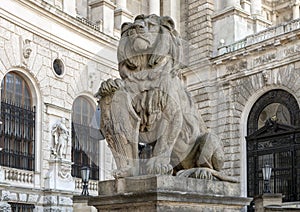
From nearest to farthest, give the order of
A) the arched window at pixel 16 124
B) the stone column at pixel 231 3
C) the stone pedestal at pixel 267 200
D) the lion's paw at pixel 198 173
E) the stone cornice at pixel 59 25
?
the lion's paw at pixel 198 173 → the stone pedestal at pixel 267 200 → the arched window at pixel 16 124 → the stone cornice at pixel 59 25 → the stone column at pixel 231 3

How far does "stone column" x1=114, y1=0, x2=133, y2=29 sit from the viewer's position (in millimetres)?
26344

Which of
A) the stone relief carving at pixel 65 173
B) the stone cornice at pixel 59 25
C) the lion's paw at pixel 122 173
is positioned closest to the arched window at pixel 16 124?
the stone relief carving at pixel 65 173

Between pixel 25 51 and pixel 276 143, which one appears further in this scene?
pixel 276 143

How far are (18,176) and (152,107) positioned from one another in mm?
14412

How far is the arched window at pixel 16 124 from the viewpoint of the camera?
19500 mm

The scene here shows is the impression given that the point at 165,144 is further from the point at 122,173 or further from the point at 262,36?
the point at 262,36

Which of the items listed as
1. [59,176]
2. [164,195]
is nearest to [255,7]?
[59,176]

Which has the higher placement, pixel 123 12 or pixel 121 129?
pixel 123 12

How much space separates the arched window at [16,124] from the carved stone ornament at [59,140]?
2.72ft

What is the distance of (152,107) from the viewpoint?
6.17 m

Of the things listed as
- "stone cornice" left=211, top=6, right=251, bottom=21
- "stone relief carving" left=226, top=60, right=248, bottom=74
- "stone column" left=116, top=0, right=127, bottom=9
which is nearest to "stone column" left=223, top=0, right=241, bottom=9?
"stone cornice" left=211, top=6, right=251, bottom=21

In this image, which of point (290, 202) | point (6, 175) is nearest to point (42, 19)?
point (6, 175)

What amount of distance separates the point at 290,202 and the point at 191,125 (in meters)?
16.1

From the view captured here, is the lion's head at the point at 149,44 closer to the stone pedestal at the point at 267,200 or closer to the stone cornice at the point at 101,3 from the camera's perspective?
the stone pedestal at the point at 267,200
